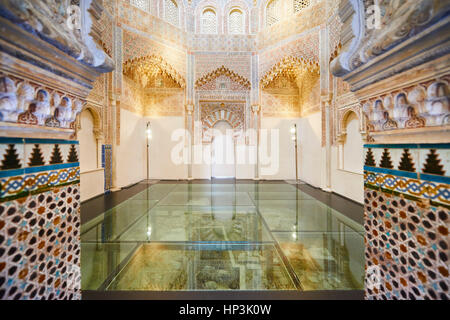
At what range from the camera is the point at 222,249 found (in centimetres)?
222

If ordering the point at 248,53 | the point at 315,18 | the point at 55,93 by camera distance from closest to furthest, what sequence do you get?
the point at 55,93, the point at 315,18, the point at 248,53

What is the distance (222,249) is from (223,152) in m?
5.80

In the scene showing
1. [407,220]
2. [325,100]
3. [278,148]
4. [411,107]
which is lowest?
[407,220]

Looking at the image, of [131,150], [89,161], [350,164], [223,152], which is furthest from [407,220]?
[223,152]

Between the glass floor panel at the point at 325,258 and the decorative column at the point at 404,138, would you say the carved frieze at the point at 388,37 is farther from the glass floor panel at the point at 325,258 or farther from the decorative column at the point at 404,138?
the glass floor panel at the point at 325,258

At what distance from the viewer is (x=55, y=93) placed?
34.6 inches

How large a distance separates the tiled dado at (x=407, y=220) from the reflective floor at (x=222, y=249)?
83cm

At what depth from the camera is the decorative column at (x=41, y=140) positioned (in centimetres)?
70

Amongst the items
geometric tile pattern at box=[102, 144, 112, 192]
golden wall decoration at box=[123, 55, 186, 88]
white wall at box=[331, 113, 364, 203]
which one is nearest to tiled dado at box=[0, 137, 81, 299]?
white wall at box=[331, 113, 364, 203]

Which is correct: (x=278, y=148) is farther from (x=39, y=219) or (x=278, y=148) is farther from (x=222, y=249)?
(x=39, y=219)
